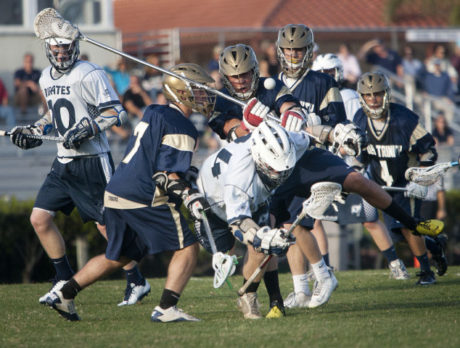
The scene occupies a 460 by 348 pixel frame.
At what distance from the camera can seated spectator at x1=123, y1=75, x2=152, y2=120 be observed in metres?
13.8

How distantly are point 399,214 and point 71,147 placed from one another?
107 inches

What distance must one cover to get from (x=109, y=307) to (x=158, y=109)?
2054 millimetres

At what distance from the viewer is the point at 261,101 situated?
7039 millimetres

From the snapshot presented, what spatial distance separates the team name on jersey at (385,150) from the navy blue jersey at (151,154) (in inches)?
113

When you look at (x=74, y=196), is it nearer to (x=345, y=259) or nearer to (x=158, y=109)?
(x=158, y=109)

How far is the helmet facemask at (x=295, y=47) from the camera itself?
763 cm

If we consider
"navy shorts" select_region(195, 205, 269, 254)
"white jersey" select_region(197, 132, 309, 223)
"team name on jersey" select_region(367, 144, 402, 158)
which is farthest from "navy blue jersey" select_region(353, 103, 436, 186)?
"navy shorts" select_region(195, 205, 269, 254)

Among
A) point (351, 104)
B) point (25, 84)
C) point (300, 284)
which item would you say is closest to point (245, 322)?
point (300, 284)

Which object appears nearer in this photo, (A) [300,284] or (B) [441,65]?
(A) [300,284]

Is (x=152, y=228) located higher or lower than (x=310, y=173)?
lower

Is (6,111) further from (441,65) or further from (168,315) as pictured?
(441,65)

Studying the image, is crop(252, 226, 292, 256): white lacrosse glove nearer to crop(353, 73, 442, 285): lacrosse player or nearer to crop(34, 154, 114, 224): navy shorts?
crop(34, 154, 114, 224): navy shorts

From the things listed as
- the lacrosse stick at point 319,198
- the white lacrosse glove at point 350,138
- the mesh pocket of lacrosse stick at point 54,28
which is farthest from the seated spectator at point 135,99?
the lacrosse stick at point 319,198

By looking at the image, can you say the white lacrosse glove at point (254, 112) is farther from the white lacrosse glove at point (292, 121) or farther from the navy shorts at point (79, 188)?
the navy shorts at point (79, 188)
